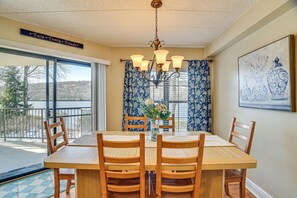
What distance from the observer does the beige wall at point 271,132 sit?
1874 millimetres

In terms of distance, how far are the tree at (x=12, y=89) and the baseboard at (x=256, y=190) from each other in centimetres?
386

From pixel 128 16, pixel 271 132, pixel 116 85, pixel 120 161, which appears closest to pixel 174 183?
pixel 120 161

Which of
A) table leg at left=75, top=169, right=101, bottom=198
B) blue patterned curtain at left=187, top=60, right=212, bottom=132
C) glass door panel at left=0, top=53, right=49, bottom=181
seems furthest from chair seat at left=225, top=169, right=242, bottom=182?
glass door panel at left=0, top=53, right=49, bottom=181

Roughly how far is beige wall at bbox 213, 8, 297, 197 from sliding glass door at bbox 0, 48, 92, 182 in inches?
116

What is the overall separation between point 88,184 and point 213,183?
1.15m

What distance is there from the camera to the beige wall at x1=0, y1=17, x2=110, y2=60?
2.57m

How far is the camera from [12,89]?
2.91 m

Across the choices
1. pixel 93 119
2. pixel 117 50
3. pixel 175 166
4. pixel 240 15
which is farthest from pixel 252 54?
pixel 93 119

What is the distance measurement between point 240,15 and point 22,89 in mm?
3656

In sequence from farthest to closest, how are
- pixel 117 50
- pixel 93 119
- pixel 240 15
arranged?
pixel 117 50
pixel 93 119
pixel 240 15

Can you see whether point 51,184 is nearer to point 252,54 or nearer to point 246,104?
point 246,104

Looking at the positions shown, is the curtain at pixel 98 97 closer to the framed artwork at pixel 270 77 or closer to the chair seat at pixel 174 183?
the chair seat at pixel 174 183

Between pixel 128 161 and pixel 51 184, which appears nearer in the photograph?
pixel 128 161

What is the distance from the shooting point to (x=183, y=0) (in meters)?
2.09
